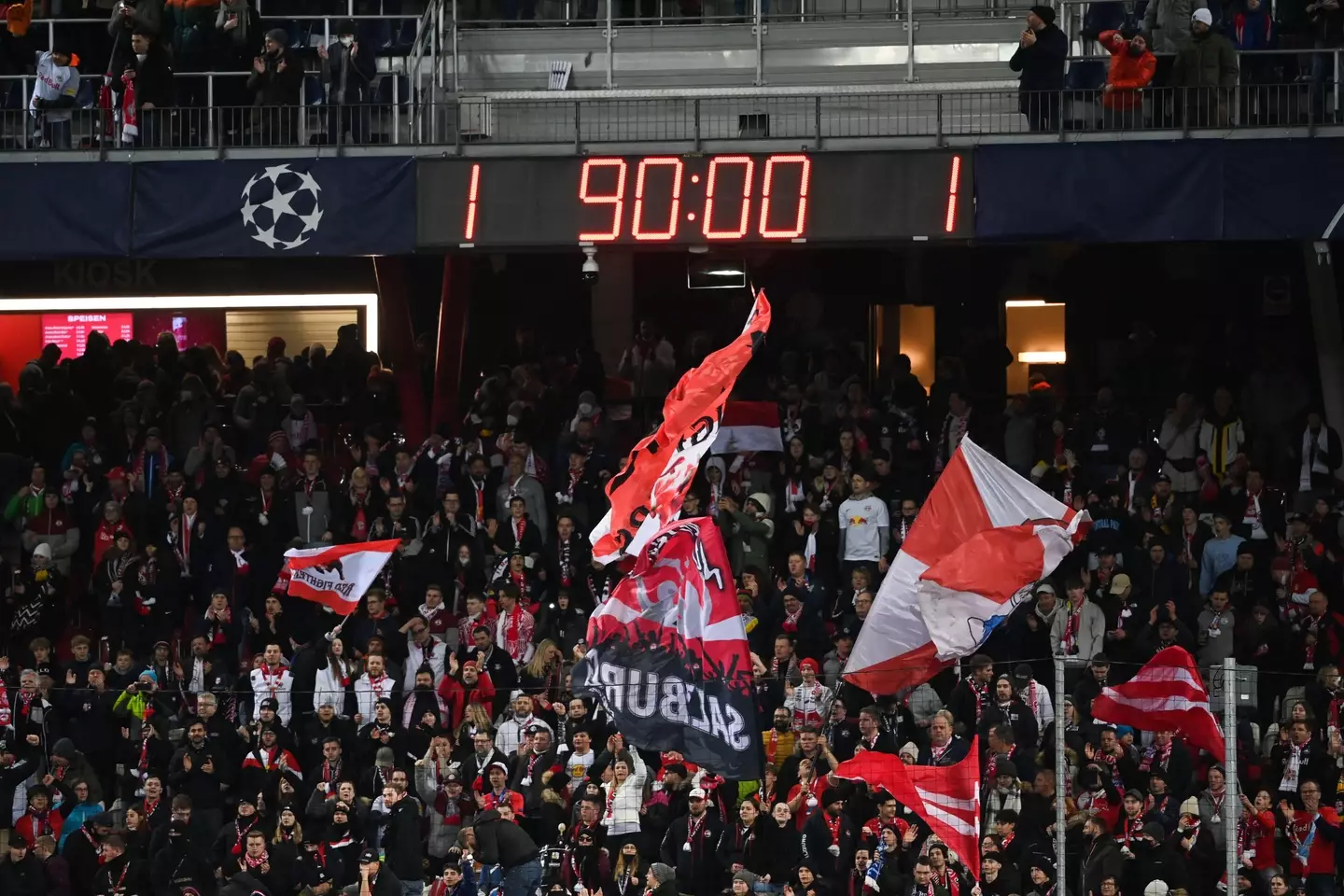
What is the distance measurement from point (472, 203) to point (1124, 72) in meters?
6.04

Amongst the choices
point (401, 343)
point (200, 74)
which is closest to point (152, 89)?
point (200, 74)

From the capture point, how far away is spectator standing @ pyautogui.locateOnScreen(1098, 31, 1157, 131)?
21.5m

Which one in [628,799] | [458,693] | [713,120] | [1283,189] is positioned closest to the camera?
[628,799]

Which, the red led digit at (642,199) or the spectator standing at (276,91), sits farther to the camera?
the spectator standing at (276,91)

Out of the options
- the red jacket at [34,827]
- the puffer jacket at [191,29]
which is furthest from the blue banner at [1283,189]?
the red jacket at [34,827]

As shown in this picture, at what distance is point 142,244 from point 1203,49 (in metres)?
10.1

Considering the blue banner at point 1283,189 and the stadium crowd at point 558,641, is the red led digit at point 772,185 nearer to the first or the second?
the stadium crowd at point 558,641

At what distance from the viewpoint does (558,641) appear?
20766mm

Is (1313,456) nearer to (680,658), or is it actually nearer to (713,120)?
(713,120)

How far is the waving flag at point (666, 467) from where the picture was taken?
16.6 m

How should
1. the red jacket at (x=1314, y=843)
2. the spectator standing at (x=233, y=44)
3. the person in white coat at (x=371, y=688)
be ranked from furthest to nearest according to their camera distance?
the spectator standing at (x=233, y=44)
the person in white coat at (x=371, y=688)
the red jacket at (x=1314, y=843)

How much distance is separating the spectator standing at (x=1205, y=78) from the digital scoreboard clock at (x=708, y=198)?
6.61ft

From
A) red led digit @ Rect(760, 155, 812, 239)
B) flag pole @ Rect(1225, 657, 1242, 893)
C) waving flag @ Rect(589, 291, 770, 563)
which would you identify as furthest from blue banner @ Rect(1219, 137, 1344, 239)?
flag pole @ Rect(1225, 657, 1242, 893)

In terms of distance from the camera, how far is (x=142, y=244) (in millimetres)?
23234
